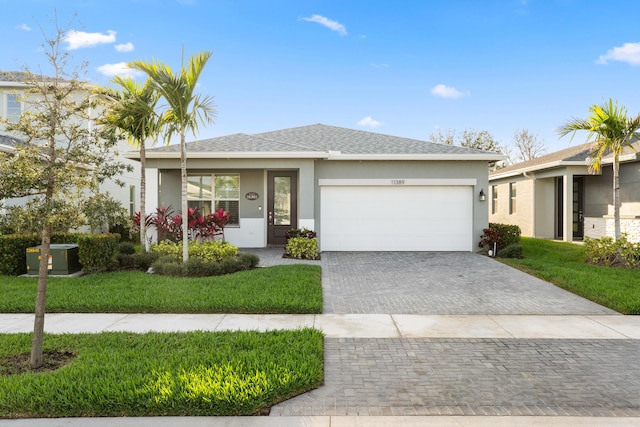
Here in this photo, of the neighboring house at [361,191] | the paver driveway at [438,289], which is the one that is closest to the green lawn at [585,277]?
the paver driveway at [438,289]

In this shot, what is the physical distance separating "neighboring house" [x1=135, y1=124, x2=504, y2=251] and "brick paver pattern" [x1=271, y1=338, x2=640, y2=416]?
803cm

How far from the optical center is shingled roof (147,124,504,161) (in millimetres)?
12297

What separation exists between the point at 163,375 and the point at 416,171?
10801mm

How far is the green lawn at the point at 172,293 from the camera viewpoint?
634cm

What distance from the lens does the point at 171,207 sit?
1373 cm

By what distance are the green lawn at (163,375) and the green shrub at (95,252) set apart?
4380 millimetres

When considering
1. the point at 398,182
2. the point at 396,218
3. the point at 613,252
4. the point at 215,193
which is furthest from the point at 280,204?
the point at 613,252

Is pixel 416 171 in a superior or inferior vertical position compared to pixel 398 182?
superior

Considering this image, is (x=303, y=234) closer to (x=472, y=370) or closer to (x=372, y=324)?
(x=372, y=324)

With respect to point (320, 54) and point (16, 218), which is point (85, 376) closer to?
point (16, 218)

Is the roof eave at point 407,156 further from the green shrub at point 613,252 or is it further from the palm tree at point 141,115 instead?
the palm tree at point 141,115

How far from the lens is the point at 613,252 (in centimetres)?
1047

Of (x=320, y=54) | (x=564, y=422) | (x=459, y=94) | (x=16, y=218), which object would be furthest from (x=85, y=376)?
(x=459, y=94)

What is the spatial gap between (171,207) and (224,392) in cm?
1127
